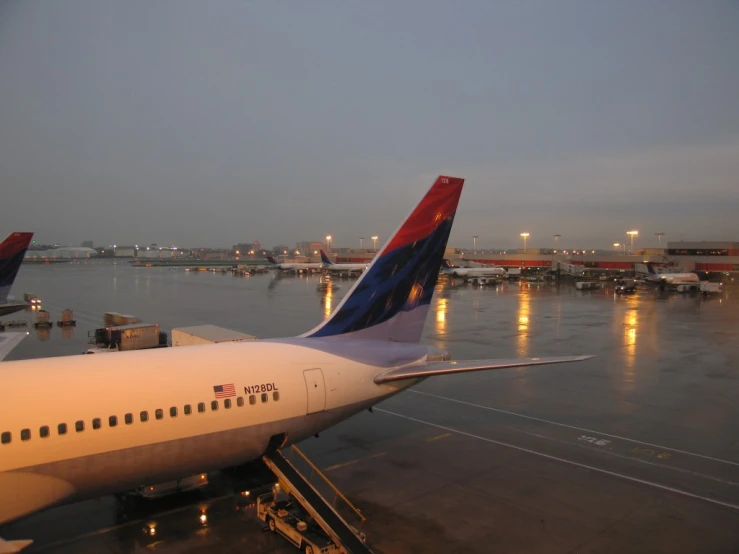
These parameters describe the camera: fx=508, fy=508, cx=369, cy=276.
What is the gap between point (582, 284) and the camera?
80000 mm

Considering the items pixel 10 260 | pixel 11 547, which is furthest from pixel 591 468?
pixel 10 260

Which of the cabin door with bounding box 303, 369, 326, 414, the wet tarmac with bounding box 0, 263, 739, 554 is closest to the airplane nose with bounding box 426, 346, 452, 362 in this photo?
the wet tarmac with bounding box 0, 263, 739, 554

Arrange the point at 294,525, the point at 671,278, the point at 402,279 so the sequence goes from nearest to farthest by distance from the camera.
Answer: the point at 294,525 < the point at 402,279 < the point at 671,278

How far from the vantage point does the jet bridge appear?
10.7m

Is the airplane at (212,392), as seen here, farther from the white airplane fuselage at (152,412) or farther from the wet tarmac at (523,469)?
the wet tarmac at (523,469)

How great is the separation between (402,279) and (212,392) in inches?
267

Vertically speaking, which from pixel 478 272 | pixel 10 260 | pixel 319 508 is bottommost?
pixel 319 508

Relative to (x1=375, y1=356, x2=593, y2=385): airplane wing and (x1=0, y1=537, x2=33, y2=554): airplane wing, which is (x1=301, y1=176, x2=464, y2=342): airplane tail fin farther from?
(x1=0, y1=537, x2=33, y2=554): airplane wing

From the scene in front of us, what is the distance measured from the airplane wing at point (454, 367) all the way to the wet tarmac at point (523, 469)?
10.4ft

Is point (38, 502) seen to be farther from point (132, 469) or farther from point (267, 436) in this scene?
point (267, 436)

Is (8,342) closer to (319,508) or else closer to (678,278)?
(319,508)

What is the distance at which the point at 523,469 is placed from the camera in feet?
51.1

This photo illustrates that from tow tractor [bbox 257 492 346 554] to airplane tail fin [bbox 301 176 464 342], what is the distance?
4847 mm

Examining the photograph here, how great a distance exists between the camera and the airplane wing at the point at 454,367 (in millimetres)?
13094
